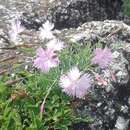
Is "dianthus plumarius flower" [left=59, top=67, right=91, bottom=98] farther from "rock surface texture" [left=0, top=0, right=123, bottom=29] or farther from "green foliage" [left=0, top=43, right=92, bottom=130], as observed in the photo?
"rock surface texture" [left=0, top=0, right=123, bottom=29]

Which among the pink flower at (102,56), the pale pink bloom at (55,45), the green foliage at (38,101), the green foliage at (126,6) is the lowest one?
the green foliage at (126,6)

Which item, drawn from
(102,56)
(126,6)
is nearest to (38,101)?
(102,56)

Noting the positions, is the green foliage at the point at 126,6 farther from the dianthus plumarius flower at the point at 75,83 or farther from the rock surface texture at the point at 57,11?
the dianthus plumarius flower at the point at 75,83

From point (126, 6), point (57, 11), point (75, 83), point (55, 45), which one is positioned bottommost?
point (126, 6)

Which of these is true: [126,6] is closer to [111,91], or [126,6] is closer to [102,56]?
[111,91]

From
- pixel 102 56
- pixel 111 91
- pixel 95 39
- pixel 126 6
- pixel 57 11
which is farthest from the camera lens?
pixel 126 6

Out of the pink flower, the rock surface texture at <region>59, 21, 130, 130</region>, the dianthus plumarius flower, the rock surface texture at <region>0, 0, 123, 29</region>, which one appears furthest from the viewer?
the rock surface texture at <region>0, 0, 123, 29</region>

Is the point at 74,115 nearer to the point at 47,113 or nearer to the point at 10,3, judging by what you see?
the point at 47,113

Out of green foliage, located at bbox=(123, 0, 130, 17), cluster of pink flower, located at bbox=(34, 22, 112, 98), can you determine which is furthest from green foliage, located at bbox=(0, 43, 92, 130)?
green foliage, located at bbox=(123, 0, 130, 17)

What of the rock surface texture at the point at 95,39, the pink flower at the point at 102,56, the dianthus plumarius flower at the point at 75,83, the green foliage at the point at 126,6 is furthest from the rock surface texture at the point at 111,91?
the green foliage at the point at 126,6
